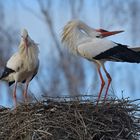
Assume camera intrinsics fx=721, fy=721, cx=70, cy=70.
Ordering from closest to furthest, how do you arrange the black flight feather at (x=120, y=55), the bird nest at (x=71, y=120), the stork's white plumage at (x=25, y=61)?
the bird nest at (x=71, y=120)
the black flight feather at (x=120, y=55)
the stork's white plumage at (x=25, y=61)

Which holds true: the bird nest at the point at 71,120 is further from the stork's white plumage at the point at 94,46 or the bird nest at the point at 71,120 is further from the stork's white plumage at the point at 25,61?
the stork's white plumage at the point at 25,61

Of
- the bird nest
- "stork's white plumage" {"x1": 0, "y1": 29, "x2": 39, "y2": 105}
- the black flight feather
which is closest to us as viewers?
the bird nest

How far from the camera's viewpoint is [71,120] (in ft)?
30.2

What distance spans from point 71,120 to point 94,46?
1658mm

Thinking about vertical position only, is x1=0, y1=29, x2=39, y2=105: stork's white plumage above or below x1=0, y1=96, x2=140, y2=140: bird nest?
above

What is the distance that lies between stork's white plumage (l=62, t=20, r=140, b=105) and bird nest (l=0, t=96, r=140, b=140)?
0.73 metres

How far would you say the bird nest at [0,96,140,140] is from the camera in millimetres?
9125

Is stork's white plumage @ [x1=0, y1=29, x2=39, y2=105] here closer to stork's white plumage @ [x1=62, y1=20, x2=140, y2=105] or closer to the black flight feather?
stork's white plumage @ [x1=62, y1=20, x2=140, y2=105]

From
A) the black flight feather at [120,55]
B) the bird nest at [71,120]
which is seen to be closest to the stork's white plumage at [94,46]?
the black flight feather at [120,55]

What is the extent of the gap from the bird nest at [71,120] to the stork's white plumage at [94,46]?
73cm

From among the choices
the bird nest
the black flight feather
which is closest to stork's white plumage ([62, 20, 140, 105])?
the black flight feather

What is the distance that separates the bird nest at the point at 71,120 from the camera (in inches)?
359

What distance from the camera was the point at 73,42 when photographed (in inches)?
422

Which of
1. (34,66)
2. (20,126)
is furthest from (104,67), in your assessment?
(20,126)
